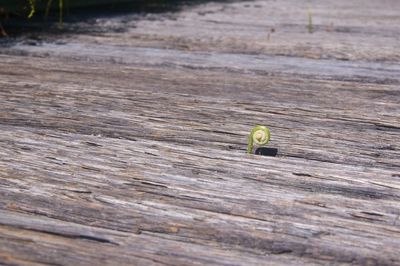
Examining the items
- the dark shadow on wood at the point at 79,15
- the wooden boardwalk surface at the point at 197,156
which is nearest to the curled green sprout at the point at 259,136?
the wooden boardwalk surface at the point at 197,156

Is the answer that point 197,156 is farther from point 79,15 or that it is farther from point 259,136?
point 79,15

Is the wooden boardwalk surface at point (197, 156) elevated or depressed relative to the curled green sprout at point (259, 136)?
depressed

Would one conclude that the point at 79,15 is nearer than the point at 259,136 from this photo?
No

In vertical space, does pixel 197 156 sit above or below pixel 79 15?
below

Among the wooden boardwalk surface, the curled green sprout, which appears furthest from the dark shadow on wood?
the curled green sprout

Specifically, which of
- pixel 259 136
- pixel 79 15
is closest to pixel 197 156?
pixel 259 136

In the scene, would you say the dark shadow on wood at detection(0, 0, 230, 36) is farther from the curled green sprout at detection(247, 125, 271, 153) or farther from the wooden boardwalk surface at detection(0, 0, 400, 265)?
the curled green sprout at detection(247, 125, 271, 153)

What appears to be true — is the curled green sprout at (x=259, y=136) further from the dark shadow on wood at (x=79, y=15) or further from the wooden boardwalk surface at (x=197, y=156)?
the dark shadow on wood at (x=79, y=15)

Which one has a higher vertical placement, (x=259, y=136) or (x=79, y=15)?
(x=79, y=15)

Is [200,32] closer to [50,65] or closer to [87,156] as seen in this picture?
[50,65]
